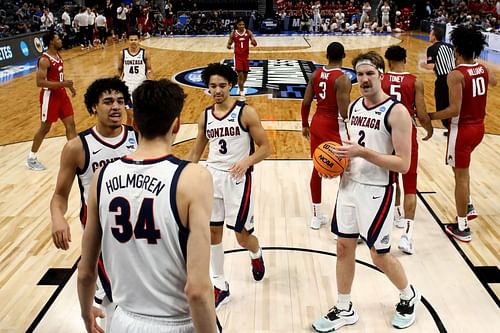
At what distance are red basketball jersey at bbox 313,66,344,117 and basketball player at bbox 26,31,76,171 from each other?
3566 mm

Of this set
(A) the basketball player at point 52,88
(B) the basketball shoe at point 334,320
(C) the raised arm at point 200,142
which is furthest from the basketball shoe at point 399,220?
(A) the basketball player at point 52,88

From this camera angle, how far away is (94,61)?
18891mm

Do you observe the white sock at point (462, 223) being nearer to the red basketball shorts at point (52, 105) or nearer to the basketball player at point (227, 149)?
the basketball player at point (227, 149)

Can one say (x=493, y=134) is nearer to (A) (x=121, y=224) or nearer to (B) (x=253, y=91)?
(B) (x=253, y=91)

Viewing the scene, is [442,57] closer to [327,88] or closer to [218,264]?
[327,88]

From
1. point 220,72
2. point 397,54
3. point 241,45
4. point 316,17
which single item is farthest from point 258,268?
point 316,17

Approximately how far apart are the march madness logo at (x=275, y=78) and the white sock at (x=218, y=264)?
854 centimetres

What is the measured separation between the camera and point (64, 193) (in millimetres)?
3307

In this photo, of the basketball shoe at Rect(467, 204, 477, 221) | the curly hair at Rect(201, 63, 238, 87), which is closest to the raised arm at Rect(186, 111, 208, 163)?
the curly hair at Rect(201, 63, 238, 87)

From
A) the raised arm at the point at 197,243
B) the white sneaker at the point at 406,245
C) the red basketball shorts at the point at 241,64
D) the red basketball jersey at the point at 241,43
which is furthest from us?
the red basketball shorts at the point at 241,64

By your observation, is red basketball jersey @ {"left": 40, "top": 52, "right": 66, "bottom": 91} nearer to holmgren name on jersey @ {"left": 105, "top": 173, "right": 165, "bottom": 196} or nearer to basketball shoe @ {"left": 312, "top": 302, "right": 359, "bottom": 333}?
basketball shoe @ {"left": 312, "top": 302, "right": 359, "bottom": 333}

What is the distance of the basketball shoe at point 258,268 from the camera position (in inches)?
187

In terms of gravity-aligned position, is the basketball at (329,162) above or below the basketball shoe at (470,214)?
above

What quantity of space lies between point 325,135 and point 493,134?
5106mm
